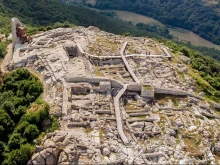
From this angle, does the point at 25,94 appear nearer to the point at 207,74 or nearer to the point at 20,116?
the point at 20,116

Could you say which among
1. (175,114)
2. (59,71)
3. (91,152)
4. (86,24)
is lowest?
(91,152)

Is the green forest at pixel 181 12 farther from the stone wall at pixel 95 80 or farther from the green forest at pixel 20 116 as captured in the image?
the green forest at pixel 20 116

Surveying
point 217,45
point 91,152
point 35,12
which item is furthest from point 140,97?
point 217,45

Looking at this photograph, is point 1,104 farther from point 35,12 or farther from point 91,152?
point 35,12

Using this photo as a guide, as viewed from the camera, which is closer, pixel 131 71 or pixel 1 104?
pixel 1 104

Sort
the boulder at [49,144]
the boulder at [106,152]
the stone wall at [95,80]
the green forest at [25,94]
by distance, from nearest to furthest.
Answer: the boulder at [49,144] → the boulder at [106,152] → the green forest at [25,94] → the stone wall at [95,80]

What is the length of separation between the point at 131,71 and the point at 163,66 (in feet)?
23.9

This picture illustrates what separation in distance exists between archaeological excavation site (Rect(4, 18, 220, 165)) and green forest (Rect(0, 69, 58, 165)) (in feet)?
4.42

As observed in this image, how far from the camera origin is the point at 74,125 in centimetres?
3703

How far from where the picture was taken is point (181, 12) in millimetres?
182625

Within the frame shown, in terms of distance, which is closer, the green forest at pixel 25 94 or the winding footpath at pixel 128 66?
the green forest at pixel 25 94

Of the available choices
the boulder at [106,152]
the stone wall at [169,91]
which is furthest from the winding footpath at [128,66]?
the boulder at [106,152]

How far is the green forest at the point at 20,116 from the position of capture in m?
34.2

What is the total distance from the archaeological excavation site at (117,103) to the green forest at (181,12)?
108444 mm
